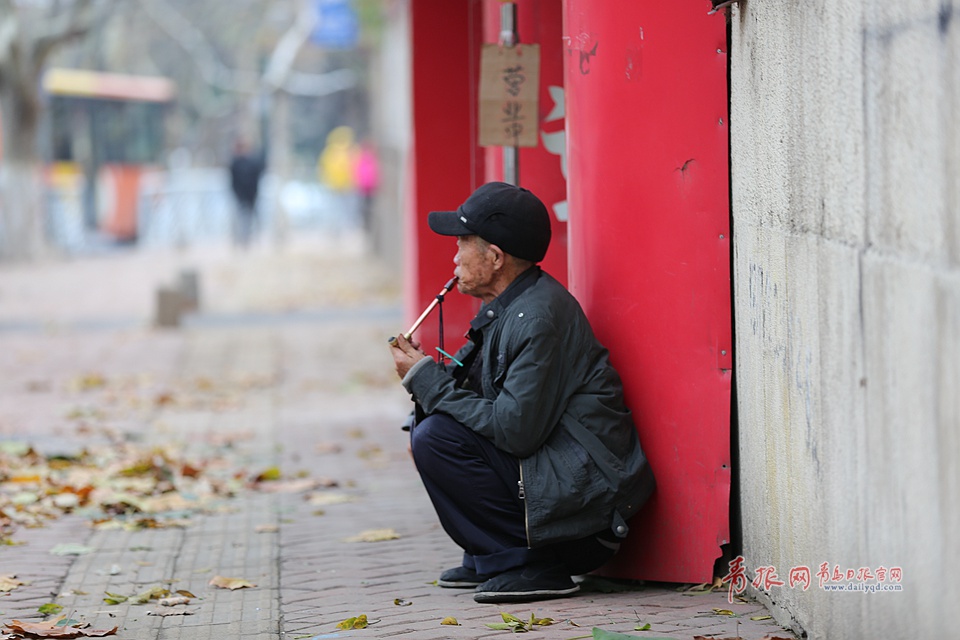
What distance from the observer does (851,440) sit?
334cm

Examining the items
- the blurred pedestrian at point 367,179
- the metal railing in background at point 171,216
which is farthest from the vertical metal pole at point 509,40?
the blurred pedestrian at point 367,179

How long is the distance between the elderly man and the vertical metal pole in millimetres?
1199

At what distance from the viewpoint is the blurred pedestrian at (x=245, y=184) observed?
2539 cm

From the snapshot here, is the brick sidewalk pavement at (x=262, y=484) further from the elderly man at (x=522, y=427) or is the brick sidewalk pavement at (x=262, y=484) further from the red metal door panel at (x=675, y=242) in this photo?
the red metal door panel at (x=675, y=242)

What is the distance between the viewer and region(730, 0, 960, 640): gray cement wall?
2.81 m

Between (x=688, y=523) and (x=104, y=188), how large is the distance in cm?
2545

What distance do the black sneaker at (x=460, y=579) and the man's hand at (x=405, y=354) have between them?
0.78m

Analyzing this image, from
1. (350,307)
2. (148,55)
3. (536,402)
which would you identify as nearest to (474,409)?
(536,402)

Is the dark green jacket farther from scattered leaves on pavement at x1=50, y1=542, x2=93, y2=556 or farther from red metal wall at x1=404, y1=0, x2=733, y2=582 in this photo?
scattered leaves on pavement at x1=50, y1=542, x2=93, y2=556

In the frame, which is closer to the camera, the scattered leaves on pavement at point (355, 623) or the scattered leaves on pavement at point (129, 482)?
the scattered leaves on pavement at point (355, 623)

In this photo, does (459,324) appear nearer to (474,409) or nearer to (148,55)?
(474,409)

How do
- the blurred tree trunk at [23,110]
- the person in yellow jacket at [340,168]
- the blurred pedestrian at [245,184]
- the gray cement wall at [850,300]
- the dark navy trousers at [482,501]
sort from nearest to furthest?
the gray cement wall at [850,300] → the dark navy trousers at [482,501] → the blurred tree trunk at [23,110] → the blurred pedestrian at [245,184] → the person in yellow jacket at [340,168]

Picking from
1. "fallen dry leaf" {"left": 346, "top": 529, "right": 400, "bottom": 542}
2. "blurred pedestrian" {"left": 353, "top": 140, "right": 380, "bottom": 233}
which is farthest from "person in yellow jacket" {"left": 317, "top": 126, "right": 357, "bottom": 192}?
"fallen dry leaf" {"left": 346, "top": 529, "right": 400, "bottom": 542}

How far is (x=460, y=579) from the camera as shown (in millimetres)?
4734
